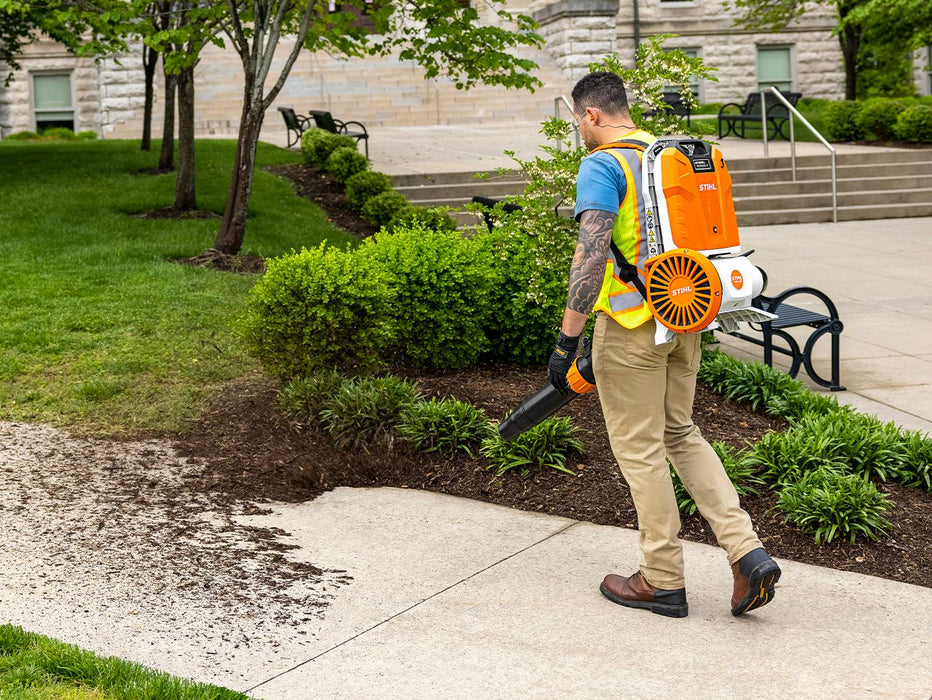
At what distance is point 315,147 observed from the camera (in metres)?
17.6

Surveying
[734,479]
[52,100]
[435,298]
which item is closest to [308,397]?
[435,298]

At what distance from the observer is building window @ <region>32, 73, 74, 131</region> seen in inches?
1278

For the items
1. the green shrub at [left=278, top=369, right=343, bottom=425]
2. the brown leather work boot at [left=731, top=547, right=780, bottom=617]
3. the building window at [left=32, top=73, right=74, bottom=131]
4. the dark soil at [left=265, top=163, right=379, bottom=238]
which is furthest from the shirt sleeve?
the building window at [left=32, top=73, right=74, bottom=131]

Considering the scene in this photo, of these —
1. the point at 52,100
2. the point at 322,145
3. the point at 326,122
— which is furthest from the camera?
the point at 52,100

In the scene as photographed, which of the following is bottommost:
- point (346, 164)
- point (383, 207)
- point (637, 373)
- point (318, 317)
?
point (637, 373)

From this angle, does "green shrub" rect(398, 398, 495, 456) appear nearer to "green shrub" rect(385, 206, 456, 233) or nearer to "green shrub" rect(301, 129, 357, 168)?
"green shrub" rect(385, 206, 456, 233)

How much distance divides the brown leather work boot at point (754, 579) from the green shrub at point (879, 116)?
18830 mm

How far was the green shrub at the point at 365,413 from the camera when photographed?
6.24m

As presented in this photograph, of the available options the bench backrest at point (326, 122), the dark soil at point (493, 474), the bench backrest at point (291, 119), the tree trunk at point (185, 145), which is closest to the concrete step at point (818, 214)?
the bench backrest at point (326, 122)

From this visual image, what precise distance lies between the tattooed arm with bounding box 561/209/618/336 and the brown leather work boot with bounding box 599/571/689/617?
108 cm

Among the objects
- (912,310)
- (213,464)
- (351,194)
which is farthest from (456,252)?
(351,194)

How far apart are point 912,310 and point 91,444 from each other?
7660mm

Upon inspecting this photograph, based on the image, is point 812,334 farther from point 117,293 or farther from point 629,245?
point 117,293

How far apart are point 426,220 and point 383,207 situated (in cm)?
299
